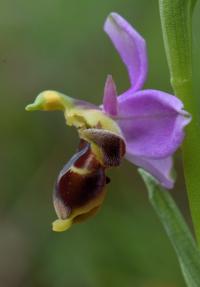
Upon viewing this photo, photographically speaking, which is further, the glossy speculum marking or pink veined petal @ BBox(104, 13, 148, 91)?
pink veined petal @ BBox(104, 13, 148, 91)

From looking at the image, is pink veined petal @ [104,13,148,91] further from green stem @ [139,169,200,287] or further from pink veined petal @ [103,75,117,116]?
green stem @ [139,169,200,287]

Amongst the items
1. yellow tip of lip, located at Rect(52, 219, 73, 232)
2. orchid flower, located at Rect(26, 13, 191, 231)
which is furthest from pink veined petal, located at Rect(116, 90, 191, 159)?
yellow tip of lip, located at Rect(52, 219, 73, 232)

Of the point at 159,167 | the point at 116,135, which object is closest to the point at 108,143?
the point at 116,135

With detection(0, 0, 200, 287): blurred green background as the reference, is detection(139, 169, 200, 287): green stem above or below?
above

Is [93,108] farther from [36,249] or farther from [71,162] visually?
[36,249]

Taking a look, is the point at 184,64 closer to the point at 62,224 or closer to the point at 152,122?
the point at 152,122

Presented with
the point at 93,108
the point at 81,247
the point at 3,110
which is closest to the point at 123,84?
the point at 3,110

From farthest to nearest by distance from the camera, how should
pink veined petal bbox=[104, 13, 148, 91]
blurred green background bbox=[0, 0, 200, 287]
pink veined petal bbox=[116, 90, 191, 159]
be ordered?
blurred green background bbox=[0, 0, 200, 287], pink veined petal bbox=[104, 13, 148, 91], pink veined petal bbox=[116, 90, 191, 159]
